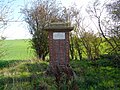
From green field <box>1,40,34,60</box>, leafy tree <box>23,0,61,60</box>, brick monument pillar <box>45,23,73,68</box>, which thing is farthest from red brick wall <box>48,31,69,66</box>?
leafy tree <box>23,0,61,60</box>

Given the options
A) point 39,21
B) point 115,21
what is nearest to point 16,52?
point 39,21

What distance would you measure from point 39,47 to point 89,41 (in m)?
4.88

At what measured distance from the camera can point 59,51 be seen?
1288 cm

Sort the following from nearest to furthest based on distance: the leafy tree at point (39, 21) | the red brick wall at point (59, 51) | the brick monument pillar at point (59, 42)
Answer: the brick monument pillar at point (59, 42), the red brick wall at point (59, 51), the leafy tree at point (39, 21)

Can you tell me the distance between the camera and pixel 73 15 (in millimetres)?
25344

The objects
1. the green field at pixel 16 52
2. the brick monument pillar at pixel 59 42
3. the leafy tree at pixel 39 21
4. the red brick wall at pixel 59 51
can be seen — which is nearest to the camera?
the green field at pixel 16 52

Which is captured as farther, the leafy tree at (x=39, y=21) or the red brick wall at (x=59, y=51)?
the leafy tree at (x=39, y=21)

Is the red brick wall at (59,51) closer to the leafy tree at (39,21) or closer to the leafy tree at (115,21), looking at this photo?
the leafy tree at (115,21)

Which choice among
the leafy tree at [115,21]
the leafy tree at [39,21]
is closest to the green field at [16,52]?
the leafy tree at [39,21]

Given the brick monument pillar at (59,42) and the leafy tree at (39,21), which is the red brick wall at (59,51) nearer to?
the brick monument pillar at (59,42)

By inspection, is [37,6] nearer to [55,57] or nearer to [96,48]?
[96,48]

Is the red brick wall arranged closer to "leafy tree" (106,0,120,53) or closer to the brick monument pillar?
the brick monument pillar

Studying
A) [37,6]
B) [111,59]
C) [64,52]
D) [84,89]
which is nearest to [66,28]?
[64,52]

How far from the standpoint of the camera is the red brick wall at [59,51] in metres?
12.7
